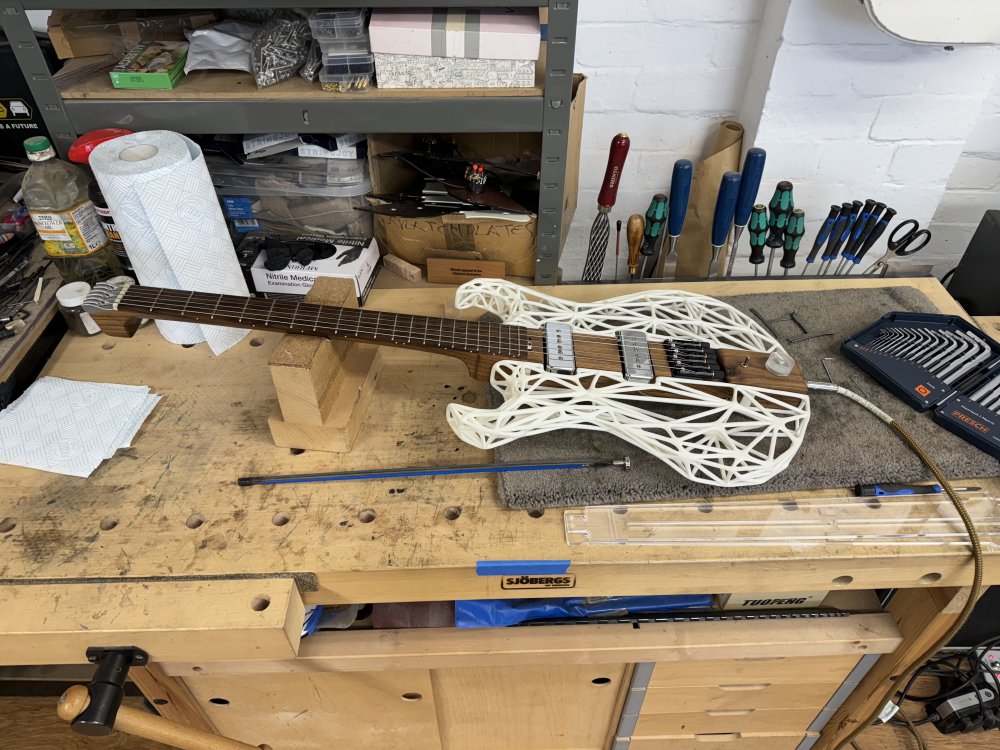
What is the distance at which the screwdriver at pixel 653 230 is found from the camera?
1090mm

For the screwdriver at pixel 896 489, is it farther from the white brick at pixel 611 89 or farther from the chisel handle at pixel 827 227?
the white brick at pixel 611 89

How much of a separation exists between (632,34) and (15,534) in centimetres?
122

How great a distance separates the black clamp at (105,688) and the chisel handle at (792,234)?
1065mm

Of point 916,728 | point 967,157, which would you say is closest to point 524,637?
point 916,728

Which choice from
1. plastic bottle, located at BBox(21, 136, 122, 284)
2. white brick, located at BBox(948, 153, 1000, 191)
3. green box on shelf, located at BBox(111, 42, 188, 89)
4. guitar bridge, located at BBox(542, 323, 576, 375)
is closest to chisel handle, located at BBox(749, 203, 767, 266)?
guitar bridge, located at BBox(542, 323, 576, 375)

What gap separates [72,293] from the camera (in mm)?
960

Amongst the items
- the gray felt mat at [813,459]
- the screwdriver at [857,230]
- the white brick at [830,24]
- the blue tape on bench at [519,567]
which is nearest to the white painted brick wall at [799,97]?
the white brick at [830,24]

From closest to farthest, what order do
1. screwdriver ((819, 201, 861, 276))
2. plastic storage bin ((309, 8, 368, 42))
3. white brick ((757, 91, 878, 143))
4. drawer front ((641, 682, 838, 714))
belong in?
plastic storage bin ((309, 8, 368, 42)) → drawer front ((641, 682, 838, 714)) → screwdriver ((819, 201, 861, 276)) → white brick ((757, 91, 878, 143))

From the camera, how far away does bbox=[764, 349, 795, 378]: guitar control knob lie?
2.78 feet

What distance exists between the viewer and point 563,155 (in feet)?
3.18

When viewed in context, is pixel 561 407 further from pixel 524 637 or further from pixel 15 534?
pixel 15 534

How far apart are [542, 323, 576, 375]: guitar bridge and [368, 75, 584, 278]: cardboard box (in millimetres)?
241

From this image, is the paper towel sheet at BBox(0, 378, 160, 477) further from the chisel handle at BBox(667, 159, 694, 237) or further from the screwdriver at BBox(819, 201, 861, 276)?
the screwdriver at BBox(819, 201, 861, 276)

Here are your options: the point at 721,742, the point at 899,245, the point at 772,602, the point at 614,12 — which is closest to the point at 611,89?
the point at 614,12
